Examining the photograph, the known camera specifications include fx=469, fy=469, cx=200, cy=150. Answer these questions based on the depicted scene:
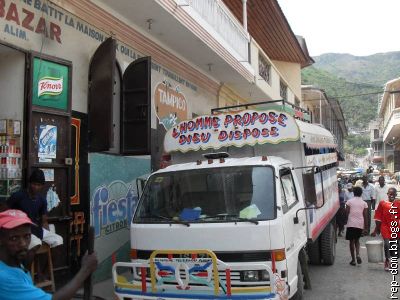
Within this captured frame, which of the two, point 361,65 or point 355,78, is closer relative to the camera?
point 355,78

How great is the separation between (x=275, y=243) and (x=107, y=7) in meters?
5.18

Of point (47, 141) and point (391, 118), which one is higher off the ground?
point (391, 118)

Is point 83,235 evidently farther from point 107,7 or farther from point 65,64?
point 107,7

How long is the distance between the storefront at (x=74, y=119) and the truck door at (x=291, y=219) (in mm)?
1839

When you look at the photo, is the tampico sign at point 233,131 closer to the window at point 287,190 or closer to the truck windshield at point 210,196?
the window at point 287,190

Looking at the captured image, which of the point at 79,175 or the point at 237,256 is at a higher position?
the point at 79,175

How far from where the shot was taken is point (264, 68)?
16.3 metres

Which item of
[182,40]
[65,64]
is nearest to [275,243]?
[65,64]

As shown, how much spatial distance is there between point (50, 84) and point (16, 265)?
4513mm

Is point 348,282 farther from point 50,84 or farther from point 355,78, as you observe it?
point 355,78

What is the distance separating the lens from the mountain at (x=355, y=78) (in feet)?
240

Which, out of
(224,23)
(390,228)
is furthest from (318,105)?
(390,228)

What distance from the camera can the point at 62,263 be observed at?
261 inches

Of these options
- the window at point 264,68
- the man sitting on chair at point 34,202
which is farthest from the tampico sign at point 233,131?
the window at point 264,68
